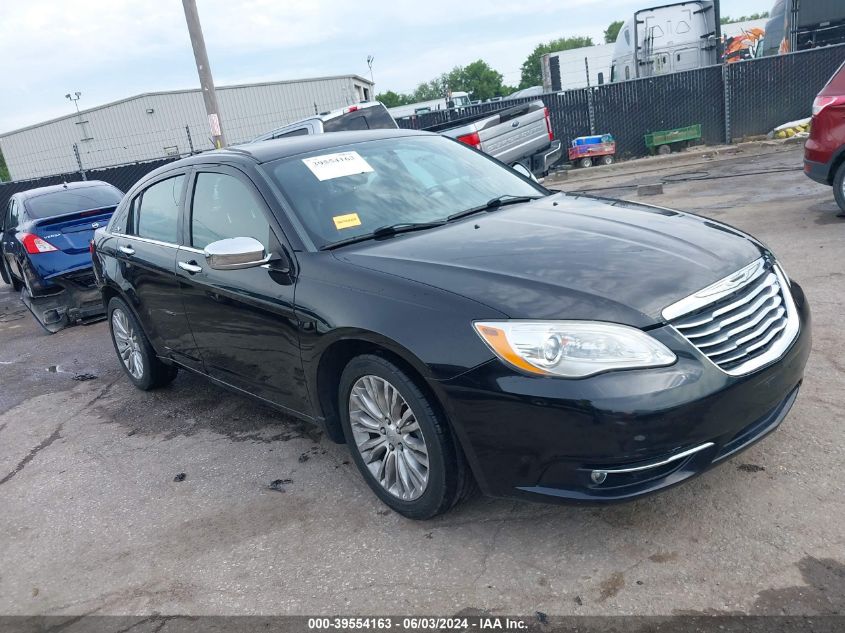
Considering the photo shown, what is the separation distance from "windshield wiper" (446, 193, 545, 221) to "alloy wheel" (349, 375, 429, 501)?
110cm

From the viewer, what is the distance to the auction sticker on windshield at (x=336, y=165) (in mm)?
3967

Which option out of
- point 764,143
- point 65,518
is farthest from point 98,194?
point 764,143

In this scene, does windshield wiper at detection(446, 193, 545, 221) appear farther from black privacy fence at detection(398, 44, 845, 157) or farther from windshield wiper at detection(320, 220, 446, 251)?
black privacy fence at detection(398, 44, 845, 157)

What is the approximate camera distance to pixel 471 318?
2822mm

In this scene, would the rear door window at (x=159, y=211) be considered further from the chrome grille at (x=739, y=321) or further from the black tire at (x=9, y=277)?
the black tire at (x=9, y=277)

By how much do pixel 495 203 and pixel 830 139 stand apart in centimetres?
507

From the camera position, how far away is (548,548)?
3016 millimetres

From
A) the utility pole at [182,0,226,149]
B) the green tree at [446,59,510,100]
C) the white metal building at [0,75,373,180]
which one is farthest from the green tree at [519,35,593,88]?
the utility pole at [182,0,226,149]

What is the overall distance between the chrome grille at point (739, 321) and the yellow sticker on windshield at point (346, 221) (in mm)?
1645

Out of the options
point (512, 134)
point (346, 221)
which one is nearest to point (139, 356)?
point (346, 221)

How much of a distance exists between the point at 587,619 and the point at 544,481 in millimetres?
492

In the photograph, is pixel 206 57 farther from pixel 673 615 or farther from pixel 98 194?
pixel 673 615

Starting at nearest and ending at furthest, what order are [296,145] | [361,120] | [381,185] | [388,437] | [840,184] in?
[388,437]
[381,185]
[296,145]
[840,184]
[361,120]

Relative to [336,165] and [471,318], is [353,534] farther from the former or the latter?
[336,165]
